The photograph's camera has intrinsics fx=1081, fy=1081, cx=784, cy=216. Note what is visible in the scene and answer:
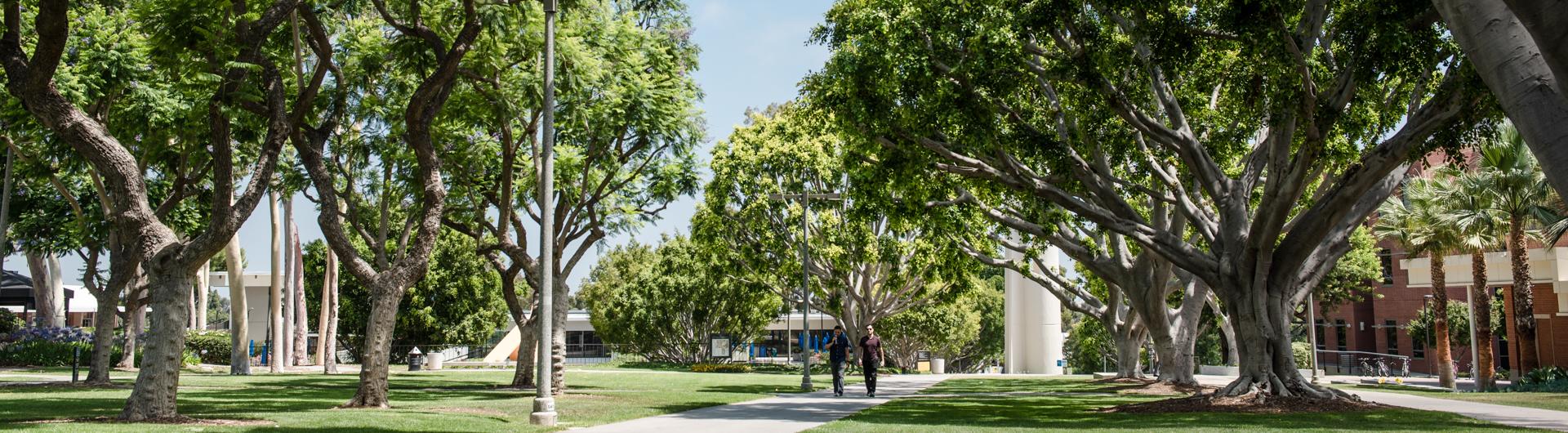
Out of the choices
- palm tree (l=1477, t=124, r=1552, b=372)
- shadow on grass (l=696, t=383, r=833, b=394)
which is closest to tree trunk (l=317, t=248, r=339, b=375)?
shadow on grass (l=696, t=383, r=833, b=394)

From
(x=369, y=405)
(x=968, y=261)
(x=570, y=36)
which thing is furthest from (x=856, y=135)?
(x=968, y=261)

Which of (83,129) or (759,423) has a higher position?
(83,129)

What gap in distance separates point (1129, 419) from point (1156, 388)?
12060mm

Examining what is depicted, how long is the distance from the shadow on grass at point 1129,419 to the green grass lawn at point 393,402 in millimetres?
3800

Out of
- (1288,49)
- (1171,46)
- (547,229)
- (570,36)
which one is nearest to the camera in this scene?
(547,229)

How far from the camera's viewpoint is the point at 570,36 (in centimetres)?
1908

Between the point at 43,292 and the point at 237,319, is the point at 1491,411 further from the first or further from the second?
the point at 43,292

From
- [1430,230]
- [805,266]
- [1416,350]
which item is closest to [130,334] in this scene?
[805,266]

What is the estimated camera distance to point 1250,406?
17.7 m

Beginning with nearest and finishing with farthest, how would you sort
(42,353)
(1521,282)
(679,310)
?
1. (1521,282)
2. (42,353)
3. (679,310)

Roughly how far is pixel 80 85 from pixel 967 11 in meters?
16.4

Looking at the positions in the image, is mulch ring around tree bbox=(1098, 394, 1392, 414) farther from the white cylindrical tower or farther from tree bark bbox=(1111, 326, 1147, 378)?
the white cylindrical tower

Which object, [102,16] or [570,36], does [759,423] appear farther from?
[102,16]

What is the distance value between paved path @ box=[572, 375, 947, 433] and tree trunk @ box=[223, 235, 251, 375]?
62.6 feet
